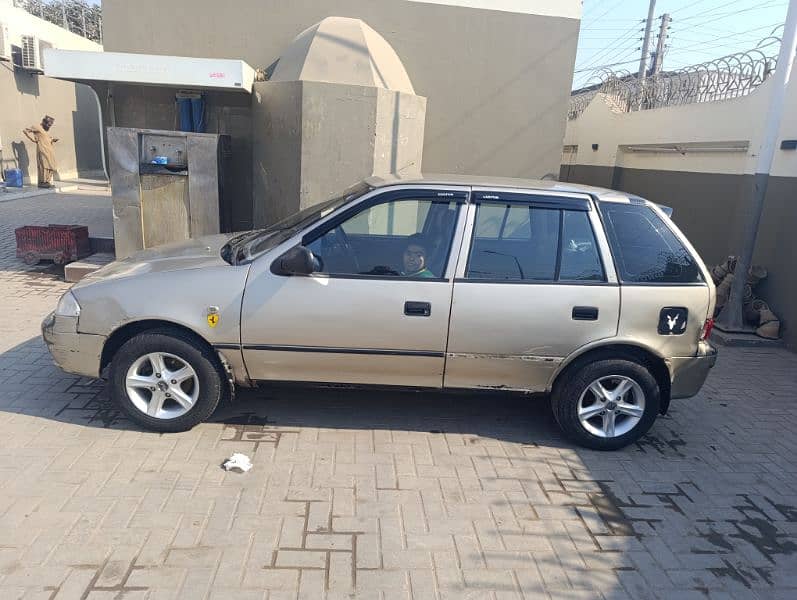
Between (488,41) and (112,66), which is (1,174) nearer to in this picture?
(112,66)

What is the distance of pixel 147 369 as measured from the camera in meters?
3.97

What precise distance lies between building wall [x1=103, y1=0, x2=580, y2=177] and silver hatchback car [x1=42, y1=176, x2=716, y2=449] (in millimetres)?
5684

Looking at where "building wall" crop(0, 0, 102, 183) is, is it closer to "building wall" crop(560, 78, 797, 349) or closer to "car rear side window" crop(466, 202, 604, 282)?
"building wall" crop(560, 78, 797, 349)

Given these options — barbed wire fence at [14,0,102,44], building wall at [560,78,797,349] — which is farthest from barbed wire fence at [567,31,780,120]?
barbed wire fence at [14,0,102,44]

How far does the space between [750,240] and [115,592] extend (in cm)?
727

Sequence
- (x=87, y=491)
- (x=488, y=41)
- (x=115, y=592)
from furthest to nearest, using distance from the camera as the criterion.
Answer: (x=488, y=41), (x=87, y=491), (x=115, y=592)

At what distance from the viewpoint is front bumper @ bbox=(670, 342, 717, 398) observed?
13.5ft

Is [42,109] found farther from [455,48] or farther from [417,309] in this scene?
[417,309]

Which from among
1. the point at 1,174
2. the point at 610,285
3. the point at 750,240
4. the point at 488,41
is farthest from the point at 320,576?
the point at 1,174

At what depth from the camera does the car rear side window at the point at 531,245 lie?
401cm

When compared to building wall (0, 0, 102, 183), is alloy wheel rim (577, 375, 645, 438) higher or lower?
lower

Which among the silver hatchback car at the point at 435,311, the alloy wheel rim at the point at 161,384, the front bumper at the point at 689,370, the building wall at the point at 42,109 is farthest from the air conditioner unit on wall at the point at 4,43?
the front bumper at the point at 689,370

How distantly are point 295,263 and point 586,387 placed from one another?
2159 mm

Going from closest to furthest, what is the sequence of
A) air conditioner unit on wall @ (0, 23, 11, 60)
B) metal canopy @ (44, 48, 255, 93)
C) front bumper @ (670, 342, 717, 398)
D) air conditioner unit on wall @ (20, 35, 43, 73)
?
front bumper @ (670, 342, 717, 398), metal canopy @ (44, 48, 255, 93), air conditioner unit on wall @ (0, 23, 11, 60), air conditioner unit on wall @ (20, 35, 43, 73)
